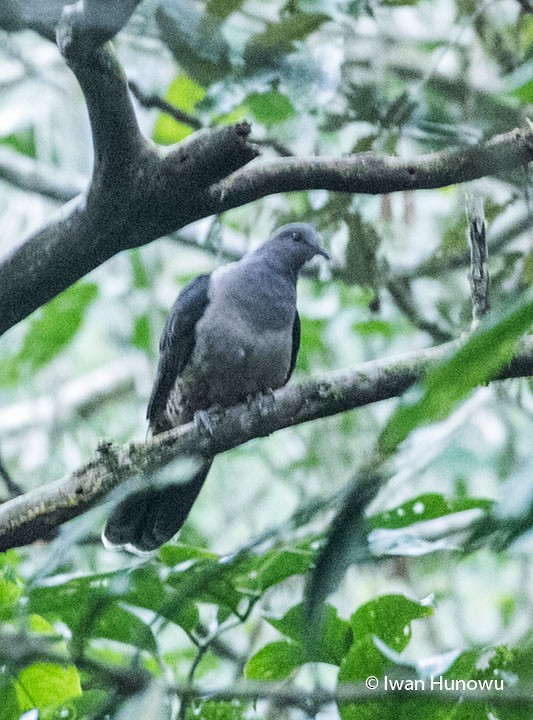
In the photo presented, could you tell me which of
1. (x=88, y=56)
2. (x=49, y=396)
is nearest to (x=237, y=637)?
(x=49, y=396)

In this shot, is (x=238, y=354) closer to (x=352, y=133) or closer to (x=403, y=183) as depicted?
(x=403, y=183)

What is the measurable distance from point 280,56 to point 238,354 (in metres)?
1.06

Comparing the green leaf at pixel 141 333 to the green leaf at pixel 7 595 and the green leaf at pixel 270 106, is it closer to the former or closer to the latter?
the green leaf at pixel 270 106

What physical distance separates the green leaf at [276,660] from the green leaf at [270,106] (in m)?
2.20

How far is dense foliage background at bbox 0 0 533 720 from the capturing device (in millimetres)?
1076

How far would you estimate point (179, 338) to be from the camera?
351 centimetres

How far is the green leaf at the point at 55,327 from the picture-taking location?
4582 millimetres

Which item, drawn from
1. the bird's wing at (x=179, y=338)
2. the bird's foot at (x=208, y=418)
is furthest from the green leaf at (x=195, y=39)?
the bird's foot at (x=208, y=418)

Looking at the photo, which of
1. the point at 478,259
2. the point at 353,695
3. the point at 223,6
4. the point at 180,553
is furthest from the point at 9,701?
the point at 223,6

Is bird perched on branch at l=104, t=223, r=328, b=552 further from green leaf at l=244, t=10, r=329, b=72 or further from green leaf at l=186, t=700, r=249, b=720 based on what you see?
green leaf at l=186, t=700, r=249, b=720

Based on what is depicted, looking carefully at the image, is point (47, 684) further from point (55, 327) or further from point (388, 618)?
point (55, 327)

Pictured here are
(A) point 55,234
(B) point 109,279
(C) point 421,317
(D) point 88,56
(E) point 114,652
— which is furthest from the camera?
(B) point 109,279

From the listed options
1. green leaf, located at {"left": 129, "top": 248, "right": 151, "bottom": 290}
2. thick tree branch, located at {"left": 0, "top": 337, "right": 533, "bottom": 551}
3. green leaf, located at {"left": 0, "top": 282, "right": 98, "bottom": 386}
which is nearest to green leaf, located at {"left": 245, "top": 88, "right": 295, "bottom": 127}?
thick tree branch, located at {"left": 0, "top": 337, "right": 533, "bottom": 551}

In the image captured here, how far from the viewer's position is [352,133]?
16.7 ft
